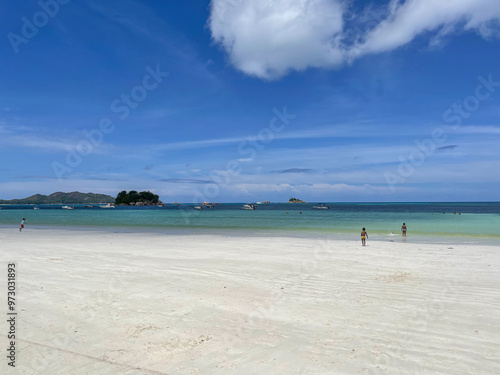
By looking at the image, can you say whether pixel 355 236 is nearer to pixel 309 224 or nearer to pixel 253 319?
pixel 309 224

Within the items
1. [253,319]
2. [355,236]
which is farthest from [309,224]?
[253,319]

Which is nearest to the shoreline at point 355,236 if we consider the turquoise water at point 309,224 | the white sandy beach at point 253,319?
the turquoise water at point 309,224

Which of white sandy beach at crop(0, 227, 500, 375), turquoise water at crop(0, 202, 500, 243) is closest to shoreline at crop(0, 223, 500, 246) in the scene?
turquoise water at crop(0, 202, 500, 243)

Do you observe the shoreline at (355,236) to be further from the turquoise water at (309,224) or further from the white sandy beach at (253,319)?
the white sandy beach at (253,319)

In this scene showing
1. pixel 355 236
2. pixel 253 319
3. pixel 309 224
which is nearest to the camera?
pixel 253 319

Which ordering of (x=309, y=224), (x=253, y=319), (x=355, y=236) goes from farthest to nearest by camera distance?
(x=309, y=224) < (x=355, y=236) < (x=253, y=319)

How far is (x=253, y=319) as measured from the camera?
7297mm

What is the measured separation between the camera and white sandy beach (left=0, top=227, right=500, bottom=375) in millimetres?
5367

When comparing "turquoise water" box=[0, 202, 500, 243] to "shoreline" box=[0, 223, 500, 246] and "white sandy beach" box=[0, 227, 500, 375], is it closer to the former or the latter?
"shoreline" box=[0, 223, 500, 246]

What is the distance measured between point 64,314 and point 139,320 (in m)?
1.82

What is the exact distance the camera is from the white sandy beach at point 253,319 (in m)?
5.37

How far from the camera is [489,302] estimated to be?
855cm

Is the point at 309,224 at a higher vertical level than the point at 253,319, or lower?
higher

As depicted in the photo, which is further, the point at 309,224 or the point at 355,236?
the point at 309,224
